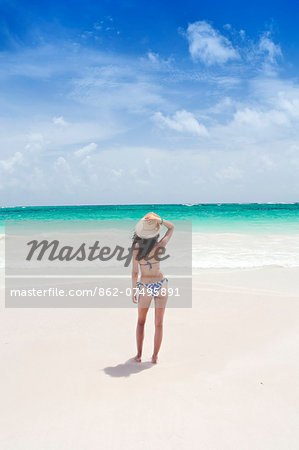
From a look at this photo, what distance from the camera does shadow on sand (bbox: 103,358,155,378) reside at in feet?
14.7

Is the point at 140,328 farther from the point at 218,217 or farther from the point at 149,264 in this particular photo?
the point at 218,217

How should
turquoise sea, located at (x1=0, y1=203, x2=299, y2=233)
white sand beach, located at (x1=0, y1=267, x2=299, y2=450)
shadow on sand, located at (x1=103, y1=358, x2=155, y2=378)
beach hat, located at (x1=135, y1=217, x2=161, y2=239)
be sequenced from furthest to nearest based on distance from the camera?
turquoise sea, located at (x1=0, y1=203, x2=299, y2=233)
shadow on sand, located at (x1=103, y1=358, x2=155, y2=378)
beach hat, located at (x1=135, y1=217, x2=161, y2=239)
white sand beach, located at (x1=0, y1=267, x2=299, y2=450)

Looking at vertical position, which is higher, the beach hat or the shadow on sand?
the beach hat

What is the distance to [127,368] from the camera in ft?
15.2

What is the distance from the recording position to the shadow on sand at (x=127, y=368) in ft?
14.7

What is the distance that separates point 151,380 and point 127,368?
50 centimetres

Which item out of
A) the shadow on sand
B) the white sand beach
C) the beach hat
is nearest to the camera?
the white sand beach

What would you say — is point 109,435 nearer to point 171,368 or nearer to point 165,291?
point 171,368

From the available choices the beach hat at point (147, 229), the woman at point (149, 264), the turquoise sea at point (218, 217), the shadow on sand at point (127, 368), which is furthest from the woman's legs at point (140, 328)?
the turquoise sea at point (218, 217)

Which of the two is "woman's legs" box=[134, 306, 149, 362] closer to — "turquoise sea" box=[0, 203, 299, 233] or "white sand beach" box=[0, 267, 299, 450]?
"white sand beach" box=[0, 267, 299, 450]

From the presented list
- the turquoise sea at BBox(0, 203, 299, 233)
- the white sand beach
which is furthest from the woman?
the turquoise sea at BBox(0, 203, 299, 233)

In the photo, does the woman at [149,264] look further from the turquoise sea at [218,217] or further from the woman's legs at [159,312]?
the turquoise sea at [218,217]

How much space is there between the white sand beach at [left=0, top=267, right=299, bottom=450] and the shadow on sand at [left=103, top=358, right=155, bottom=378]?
0.01 meters

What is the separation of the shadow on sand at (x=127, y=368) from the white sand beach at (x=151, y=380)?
1 cm
